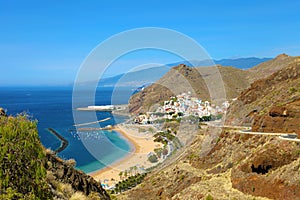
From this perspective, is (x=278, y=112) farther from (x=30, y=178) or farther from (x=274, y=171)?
(x=30, y=178)

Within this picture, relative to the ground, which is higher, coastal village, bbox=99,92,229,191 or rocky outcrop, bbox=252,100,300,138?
rocky outcrop, bbox=252,100,300,138

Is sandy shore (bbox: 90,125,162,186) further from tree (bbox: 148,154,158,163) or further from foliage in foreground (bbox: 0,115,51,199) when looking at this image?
foliage in foreground (bbox: 0,115,51,199)

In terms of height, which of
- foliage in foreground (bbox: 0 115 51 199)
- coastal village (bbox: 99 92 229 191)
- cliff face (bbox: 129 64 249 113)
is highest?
cliff face (bbox: 129 64 249 113)

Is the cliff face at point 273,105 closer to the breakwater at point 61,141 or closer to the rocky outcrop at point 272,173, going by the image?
the rocky outcrop at point 272,173

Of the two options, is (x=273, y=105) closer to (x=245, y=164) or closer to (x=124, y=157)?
(x=245, y=164)

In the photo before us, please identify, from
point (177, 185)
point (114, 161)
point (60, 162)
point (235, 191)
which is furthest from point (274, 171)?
point (114, 161)

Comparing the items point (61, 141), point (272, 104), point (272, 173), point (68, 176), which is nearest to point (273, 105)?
point (272, 104)

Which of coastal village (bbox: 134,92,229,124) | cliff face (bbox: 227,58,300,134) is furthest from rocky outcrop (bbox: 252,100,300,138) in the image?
coastal village (bbox: 134,92,229,124)
